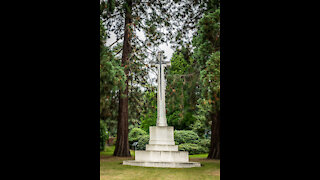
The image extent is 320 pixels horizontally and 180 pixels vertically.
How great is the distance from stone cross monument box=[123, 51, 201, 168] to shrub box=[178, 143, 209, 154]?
269 inches

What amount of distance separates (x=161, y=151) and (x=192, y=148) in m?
7.57

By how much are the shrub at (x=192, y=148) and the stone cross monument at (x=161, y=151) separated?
6.83 metres

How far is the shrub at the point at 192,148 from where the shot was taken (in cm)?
1677

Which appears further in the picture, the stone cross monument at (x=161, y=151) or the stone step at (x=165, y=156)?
the stone step at (x=165, y=156)

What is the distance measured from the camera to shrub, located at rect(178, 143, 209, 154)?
16.8 meters

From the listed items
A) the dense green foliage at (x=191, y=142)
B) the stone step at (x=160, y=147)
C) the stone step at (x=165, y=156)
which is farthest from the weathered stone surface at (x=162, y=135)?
the dense green foliage at (x=191, y=142)

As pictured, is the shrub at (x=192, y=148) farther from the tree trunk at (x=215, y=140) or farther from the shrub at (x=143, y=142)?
the tree trunk at (x=215, y=140)

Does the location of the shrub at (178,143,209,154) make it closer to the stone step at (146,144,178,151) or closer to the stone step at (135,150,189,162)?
the stone step at (146,144,178,151)

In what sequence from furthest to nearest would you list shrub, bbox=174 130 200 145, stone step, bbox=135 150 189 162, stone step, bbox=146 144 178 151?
1. shrub, bbox=174 130 200 145
2. stone step, bbox=146 144 178 151
3. stone step, bbox=135 150 189 162

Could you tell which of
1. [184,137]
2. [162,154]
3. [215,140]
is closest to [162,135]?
[162,154]

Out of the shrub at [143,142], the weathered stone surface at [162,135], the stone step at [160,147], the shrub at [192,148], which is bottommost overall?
the shrub at [192,148]

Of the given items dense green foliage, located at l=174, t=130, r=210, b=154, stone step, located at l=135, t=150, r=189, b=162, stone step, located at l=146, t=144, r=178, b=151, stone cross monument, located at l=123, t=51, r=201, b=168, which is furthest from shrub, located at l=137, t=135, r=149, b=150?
stone step, located at l=135, t=150, r=189, b=162
